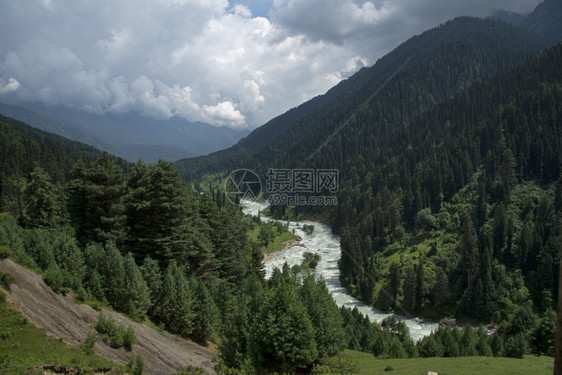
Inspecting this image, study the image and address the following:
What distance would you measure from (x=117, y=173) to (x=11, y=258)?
17.9 meters

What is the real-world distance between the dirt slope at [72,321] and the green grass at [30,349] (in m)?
0.68

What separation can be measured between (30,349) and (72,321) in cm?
410

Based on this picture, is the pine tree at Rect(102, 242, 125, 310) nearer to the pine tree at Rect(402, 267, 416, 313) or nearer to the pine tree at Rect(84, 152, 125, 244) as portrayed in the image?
the pine tree at Rect(84, 152, 125, 244)

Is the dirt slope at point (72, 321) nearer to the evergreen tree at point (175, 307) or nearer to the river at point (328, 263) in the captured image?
the evergreen tree at point (175, 307)

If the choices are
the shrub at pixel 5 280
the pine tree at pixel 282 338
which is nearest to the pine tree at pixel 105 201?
the shrub at pixel 5 280

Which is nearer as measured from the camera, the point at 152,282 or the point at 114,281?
the point at 114,281

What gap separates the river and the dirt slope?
4720 cm

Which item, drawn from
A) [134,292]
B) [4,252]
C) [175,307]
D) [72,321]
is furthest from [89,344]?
[175,307]

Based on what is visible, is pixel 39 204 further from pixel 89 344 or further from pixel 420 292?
pixel 420 292

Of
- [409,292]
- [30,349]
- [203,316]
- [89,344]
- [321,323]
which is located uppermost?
[30,349]

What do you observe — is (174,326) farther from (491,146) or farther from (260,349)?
(491,146)

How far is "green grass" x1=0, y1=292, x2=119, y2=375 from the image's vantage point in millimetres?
13320

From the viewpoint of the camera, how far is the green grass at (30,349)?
43.7ft

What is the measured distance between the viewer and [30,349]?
14391 mm
